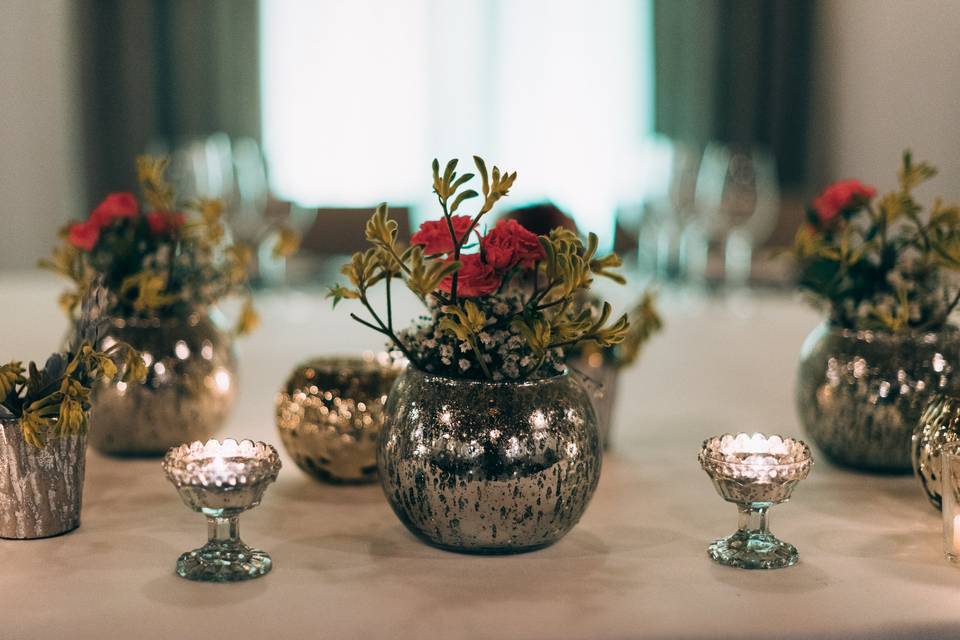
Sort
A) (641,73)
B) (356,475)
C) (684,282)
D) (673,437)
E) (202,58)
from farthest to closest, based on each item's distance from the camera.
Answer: (641,73), (202,58), (684,282), (673,437), (356,475)

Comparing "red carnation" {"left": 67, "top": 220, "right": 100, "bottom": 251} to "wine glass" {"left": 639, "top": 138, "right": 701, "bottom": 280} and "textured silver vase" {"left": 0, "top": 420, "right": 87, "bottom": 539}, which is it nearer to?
A: "textured silver vase" {"left": 0, "top": 420, "right": 87, "bottom": 539}

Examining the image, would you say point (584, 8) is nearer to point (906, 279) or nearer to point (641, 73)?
point (641, 73)

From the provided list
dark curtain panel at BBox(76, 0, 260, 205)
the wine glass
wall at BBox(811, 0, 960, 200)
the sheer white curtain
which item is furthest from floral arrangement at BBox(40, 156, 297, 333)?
the sheer white curtain

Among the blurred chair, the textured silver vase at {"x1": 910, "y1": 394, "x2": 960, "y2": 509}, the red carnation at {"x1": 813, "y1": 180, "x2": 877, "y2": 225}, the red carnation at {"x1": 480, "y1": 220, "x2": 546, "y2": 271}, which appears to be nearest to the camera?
the red carnation at {"x1": 480, "y1": 220, "x2": 546, "y2": 271}

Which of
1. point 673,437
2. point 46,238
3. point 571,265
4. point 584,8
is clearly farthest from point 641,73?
point 571,265

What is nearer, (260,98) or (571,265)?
(571,265)

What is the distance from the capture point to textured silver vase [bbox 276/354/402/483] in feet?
3.63

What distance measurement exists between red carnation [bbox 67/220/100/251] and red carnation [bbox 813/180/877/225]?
30.1 inches

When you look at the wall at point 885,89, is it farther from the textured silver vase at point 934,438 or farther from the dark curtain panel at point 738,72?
the textured silver vase at point 934,438

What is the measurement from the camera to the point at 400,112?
5.12m

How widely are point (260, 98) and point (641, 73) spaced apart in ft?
5.41

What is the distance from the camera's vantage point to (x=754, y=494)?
2.97 ft

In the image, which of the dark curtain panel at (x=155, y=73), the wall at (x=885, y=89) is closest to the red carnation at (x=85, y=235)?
the dark curtain panel at (x=155, y=73)

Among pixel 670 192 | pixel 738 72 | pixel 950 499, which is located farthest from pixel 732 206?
pixel 738 72
